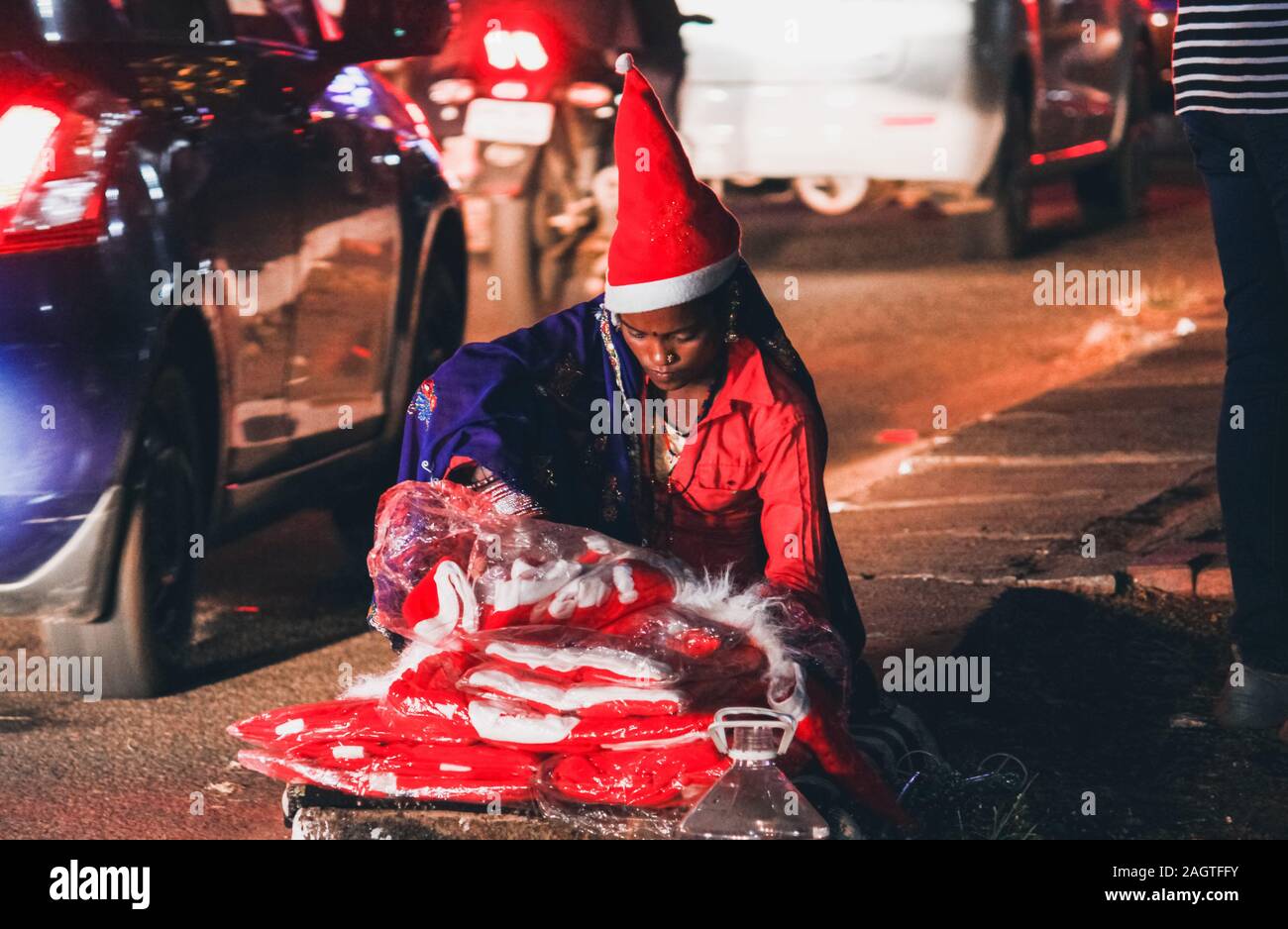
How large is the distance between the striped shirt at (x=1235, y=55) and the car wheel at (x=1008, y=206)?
6.79 meters

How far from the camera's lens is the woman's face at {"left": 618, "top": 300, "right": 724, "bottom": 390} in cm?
353

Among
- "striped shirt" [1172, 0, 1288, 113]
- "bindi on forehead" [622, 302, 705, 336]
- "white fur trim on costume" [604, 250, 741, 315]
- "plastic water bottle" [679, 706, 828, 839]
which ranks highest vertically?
"striped shirt" [1172, 0, 1288, 113]

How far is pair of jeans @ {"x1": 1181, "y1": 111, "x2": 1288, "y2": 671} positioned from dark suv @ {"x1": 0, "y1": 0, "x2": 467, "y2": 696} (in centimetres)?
218

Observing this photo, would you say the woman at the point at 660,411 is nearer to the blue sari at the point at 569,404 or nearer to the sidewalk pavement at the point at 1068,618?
the blue sari at the point at 569,404

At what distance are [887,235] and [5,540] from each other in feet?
29.3

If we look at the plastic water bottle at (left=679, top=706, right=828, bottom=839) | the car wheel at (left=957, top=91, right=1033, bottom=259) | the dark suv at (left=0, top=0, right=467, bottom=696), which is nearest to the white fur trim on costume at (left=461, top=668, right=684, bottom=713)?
the plastic water bottle at (left=679, top=706, right=828, bottom=839)

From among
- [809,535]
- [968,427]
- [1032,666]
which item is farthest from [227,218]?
[968,427]

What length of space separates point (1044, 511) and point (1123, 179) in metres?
7.82

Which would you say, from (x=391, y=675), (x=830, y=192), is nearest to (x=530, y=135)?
(x=830, y=192)

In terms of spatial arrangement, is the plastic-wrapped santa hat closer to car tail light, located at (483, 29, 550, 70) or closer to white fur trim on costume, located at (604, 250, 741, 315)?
white fur trim on costume, located at (604, 250, 741, 315)

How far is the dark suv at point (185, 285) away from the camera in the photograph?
411cm

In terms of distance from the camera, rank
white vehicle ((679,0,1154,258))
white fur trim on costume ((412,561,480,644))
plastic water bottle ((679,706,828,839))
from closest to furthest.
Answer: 1. plastic water bottle ((679,706,828,839))
2. white fur trim on costume ((412,561,480,644))
3. white vehicle ((679,0,1154,258))

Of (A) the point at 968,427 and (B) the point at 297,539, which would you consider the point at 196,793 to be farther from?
A: (A) the point at 968,427

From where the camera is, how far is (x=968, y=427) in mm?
7164
